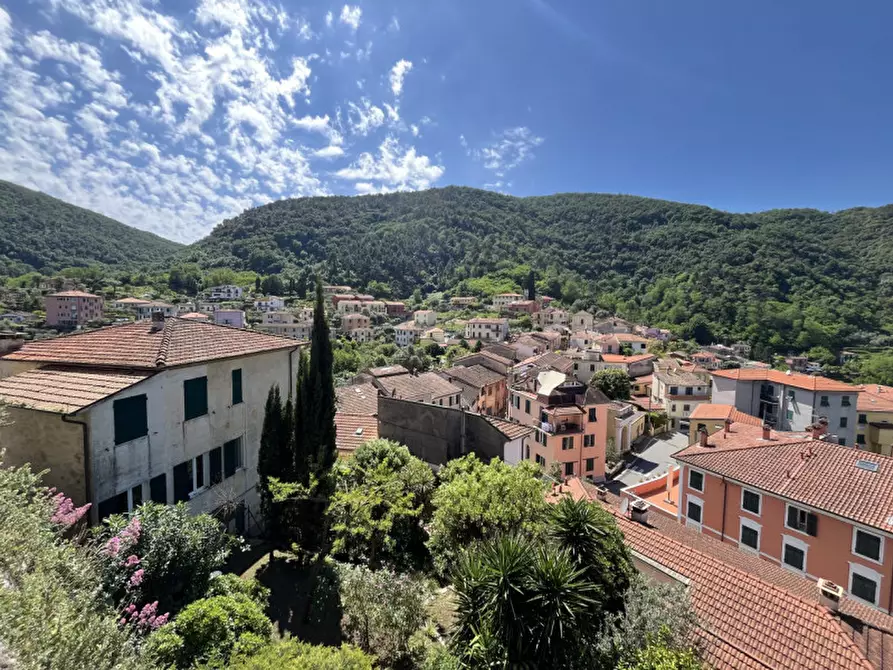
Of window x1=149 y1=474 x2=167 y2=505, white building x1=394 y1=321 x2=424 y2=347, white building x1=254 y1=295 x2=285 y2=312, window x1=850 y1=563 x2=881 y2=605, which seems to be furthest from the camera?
white building x1=254 y1=295 x2=285 y2=312

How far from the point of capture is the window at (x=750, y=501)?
18812mm

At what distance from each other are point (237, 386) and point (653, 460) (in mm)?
38679

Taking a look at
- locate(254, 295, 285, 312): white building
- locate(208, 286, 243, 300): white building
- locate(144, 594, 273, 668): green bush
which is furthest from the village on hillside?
locate(208, 286, 243, 300): white building

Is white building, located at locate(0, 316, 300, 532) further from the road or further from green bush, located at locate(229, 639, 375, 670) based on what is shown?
the road

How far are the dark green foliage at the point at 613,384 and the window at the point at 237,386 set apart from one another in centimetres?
4506

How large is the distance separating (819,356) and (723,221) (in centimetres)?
10790

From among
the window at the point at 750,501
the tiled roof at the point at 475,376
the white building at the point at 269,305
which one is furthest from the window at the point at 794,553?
the white building at the point at 269,305

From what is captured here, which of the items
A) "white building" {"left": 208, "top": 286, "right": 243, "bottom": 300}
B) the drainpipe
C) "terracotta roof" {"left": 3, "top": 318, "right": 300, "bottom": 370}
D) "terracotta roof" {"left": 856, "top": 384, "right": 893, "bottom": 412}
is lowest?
"terracotta roof" {"left": 856, "top": 384, "right": 893, "bottom": 412}

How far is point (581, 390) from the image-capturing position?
32.9 m

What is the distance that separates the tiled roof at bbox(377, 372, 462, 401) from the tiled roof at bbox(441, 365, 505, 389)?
3.41 meters

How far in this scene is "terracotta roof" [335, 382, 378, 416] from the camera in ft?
93.2

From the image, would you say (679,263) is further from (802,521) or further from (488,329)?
(802,521)

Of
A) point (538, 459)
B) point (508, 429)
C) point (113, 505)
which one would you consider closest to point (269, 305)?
point (538, 459)

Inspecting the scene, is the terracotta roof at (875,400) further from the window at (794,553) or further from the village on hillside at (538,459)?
the window at (794,553)
